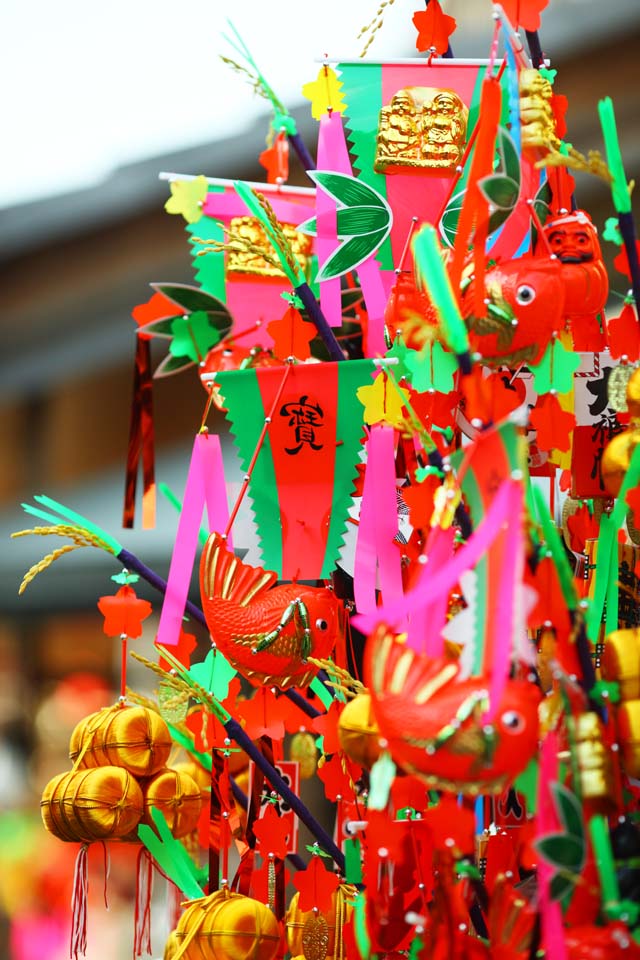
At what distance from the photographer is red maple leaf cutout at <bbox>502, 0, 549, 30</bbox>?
82 cm

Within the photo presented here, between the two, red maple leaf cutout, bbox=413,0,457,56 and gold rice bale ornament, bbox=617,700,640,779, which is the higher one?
red maple leaf cutout, bbox=413,0,457,56

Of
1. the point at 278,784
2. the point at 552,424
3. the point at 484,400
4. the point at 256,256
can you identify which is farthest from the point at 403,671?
the point at 256,256

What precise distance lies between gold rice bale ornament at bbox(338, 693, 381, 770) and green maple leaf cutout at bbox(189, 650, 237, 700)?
1.05 feet

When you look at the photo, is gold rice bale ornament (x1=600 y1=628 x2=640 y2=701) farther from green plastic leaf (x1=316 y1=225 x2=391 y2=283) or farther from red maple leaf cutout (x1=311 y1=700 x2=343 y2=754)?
green plastic leaf (x1=316 y1=225 x2=391 y2=283)

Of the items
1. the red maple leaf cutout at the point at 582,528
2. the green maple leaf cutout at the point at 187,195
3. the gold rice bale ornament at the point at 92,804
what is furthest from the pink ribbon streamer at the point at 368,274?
the gold rice bale ornament at the point at 92,804

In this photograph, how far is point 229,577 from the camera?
886mm

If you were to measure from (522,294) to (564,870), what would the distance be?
14.7 inches

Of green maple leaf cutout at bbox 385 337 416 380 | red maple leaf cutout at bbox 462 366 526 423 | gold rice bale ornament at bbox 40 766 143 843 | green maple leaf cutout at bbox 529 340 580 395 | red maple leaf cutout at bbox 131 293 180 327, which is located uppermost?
red maple leaf cutout at bbox 131 293 180 327

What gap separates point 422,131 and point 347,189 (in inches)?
3.1

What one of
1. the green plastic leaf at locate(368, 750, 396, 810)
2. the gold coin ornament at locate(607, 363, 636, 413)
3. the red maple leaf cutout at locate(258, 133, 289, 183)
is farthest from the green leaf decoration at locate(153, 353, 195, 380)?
the green plastic leaf at locate(368, 750, 396, 810)

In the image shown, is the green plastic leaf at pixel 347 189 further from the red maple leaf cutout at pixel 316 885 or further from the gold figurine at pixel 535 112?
the red maple leaf cutout at pixel 316 885

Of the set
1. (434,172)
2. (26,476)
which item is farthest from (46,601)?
(434,172)

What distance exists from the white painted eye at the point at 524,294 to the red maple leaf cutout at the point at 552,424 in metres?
0.08

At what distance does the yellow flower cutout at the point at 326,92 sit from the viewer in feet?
3.12
